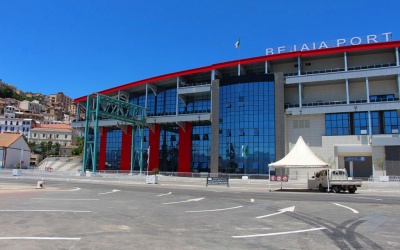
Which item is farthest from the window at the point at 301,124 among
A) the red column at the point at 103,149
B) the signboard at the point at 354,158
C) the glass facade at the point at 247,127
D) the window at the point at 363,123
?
the red column at the point at 103,149

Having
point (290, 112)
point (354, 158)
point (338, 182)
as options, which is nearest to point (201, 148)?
point (290, 112)

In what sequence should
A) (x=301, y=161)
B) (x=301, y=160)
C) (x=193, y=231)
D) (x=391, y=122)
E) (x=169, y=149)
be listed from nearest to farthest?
(x=193, y=231) < (x=301, y=161) < (x=301, y=160) < (x=391, y=122) < (x=169, y=149)

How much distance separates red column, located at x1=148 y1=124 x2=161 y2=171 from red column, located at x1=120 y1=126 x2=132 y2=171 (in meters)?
5.38

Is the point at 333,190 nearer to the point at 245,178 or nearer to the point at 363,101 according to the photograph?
the point at 245,178

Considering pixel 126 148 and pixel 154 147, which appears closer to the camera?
pixel 154 147

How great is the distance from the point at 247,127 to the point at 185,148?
1358cm

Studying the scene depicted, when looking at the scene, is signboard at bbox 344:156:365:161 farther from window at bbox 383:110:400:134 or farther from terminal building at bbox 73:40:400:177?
window at bbox 383:110:400:134

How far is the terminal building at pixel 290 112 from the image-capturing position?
49156mm

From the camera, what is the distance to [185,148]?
62.3 m

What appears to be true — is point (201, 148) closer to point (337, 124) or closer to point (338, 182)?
point (337, 124)

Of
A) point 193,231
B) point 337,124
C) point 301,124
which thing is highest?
point 301,124

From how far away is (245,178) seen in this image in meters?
46.6

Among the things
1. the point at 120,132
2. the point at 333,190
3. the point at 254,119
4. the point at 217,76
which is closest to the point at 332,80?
the point at 254,119

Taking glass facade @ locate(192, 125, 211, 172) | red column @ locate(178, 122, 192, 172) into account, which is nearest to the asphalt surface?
glass facade @ locate(192, 125, 211, 172)
